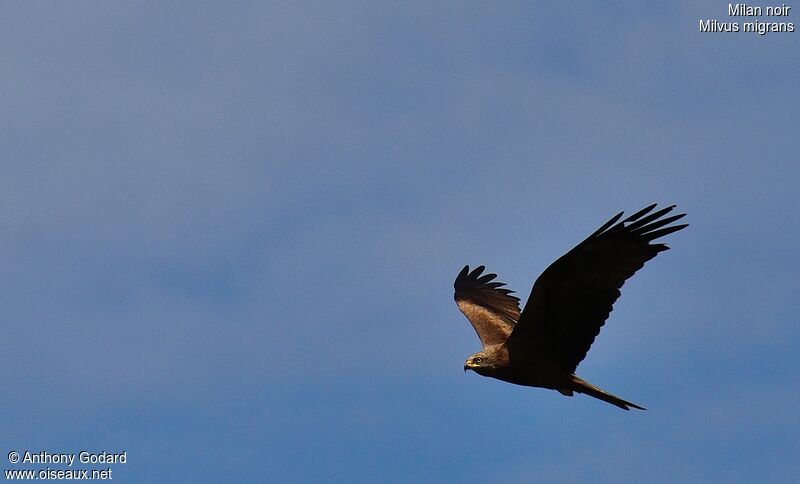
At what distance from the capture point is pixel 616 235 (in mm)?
16219

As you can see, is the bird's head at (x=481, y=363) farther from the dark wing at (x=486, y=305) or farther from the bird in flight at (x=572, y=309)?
the dark wing at (x=486, y=305)

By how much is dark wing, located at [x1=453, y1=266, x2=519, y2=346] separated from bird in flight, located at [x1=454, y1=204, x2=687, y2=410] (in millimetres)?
836

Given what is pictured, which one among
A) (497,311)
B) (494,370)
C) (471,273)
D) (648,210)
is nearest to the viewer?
(648,210)

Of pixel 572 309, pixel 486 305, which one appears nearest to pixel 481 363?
pixel 572 309

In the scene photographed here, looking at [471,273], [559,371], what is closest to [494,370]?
[559,371]

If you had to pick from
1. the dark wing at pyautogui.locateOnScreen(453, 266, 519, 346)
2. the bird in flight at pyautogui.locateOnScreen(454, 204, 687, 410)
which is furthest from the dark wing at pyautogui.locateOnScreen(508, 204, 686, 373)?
the dark wing at pyautogui.locateOnScreen(453, 266, 519, 346)

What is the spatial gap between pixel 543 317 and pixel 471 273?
5292 mm

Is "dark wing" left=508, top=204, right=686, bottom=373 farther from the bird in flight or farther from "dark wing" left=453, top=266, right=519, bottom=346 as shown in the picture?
"dark wing" left=453, top=266, right=519, bottom=346

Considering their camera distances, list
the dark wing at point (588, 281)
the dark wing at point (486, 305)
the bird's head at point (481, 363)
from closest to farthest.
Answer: the dark wing at point (588, 281) < the bird's head at point (481, 363) < the dark wing at point (486, 305)

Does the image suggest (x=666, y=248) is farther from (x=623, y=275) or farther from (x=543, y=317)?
(x=543, y=317)

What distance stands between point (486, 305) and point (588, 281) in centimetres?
438

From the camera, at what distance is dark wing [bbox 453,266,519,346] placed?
19031mm

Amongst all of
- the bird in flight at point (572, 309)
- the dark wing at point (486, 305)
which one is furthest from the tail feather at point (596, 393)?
the dark wing at point (486, 305)

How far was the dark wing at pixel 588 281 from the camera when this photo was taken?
16.2 metres
